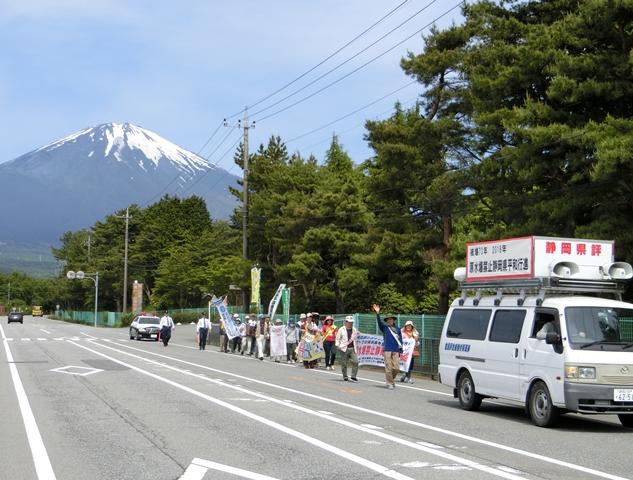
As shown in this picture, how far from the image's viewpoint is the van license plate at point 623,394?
1217 cm

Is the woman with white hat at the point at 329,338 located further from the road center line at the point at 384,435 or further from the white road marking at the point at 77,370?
the road center line at the point at 384,435

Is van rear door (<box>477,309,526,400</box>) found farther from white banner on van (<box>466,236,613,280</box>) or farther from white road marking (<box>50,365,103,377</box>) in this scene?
white road marking (<box>50,365,103,377</box>)

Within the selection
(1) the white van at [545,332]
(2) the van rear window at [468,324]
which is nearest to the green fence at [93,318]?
(2) the van rear window at [468,324]

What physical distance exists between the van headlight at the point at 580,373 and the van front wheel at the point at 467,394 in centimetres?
306

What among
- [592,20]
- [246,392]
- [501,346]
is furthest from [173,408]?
[592,20]

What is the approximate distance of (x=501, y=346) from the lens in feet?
46.7

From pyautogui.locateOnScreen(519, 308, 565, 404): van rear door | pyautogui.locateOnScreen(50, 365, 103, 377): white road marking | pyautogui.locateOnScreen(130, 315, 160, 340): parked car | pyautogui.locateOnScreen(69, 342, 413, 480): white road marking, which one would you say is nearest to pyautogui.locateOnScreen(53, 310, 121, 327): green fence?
pyautogui.locateOnScreen(130, 315, 160, 340): parked car

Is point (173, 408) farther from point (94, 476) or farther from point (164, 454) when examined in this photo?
point (94, 476)

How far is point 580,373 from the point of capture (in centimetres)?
1221

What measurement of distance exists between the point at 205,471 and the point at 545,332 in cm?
669

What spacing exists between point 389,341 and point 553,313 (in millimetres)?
6438

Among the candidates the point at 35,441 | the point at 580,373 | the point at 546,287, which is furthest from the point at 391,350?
the point at 35,441

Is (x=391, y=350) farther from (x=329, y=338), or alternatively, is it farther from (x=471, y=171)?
(x=471, y=171)

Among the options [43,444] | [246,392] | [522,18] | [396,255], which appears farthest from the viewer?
[396,255]
